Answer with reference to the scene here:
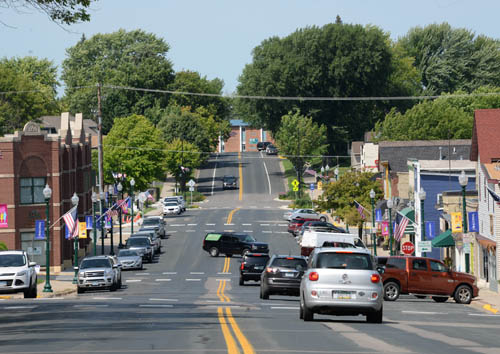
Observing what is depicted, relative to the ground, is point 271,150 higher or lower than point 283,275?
higher

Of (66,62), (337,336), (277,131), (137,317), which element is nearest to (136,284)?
(137,317)

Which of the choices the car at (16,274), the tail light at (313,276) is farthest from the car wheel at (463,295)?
the car at (16,274)

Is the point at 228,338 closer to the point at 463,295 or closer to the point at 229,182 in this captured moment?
the point at 463,295

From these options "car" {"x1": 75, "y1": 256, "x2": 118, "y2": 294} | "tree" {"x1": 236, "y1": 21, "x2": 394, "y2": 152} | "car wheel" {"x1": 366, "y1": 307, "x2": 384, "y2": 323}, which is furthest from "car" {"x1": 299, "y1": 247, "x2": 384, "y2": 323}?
"tree" {"x1": 236, "y1": 21, "x2": 394, "y2": 152}

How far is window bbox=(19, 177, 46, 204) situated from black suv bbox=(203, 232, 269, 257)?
41.4 ft

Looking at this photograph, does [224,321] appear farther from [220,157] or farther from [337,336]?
[220,157]

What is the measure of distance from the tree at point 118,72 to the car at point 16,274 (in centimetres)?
10283

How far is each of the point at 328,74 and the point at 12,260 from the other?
321ft

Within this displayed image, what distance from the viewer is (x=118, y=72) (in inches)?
5630

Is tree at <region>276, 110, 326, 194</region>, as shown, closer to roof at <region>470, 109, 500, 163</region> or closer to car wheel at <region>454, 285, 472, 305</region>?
roof at <region>470, 109, 500, 163</region>

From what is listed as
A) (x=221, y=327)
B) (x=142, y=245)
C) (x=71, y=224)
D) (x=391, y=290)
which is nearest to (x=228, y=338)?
(x=221, y=327)

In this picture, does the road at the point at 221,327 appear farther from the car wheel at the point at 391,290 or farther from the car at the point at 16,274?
the car at the point at 16,274

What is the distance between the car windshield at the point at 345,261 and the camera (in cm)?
2134

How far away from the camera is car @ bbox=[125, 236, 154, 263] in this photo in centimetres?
6353
